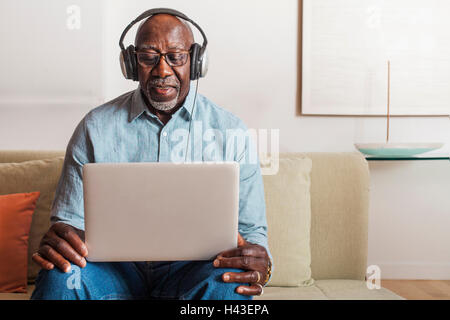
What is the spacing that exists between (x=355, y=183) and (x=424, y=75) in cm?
71

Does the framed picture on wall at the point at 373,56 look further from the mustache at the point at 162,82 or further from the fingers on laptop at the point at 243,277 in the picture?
the fingers on laptop at the point at 243,277

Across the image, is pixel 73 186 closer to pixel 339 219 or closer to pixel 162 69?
pixel 162 69

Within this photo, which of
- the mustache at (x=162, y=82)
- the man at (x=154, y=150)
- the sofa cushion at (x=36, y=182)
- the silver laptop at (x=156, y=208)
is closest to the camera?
the silver laptop at (x=156, y=208)

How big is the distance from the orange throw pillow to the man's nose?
0.61m

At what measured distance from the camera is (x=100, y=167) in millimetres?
861

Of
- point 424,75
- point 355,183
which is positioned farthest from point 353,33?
point 355,183

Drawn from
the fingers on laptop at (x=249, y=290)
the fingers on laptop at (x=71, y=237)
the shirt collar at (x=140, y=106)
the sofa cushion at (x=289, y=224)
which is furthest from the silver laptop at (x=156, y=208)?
the sofa cushion at (x=289, y=224)

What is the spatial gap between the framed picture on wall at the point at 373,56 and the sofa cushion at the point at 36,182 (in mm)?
1040

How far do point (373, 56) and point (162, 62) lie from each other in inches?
42.6

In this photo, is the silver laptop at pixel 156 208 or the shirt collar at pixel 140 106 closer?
the silver laptop at pixel 156 208

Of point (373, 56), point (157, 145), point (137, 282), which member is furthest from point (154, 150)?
point (373, 56)

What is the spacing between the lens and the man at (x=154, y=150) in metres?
1.00

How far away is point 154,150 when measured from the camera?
1.24m
